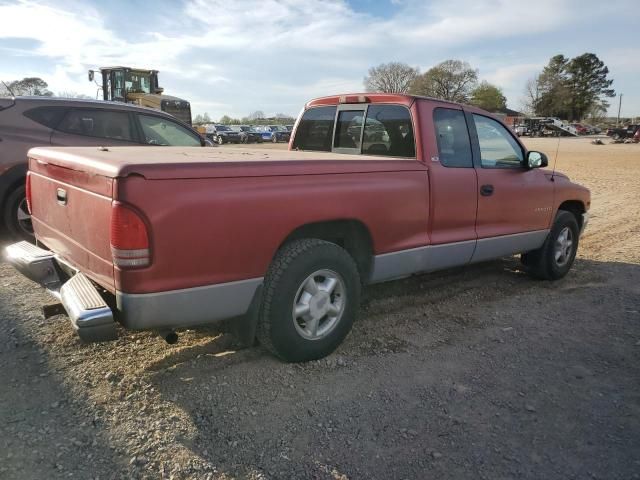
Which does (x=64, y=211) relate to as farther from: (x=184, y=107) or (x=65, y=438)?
(x=184, y=107)

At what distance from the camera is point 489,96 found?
9188 cm

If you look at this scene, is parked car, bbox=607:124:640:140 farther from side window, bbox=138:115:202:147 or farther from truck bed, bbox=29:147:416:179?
truck bed, bbox=29:147:416:179

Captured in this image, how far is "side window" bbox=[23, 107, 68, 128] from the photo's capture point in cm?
625

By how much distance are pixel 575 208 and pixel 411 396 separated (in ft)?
13.1

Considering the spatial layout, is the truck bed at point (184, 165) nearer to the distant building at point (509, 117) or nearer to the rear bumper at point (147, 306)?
the rear bumper at point (147, 306)

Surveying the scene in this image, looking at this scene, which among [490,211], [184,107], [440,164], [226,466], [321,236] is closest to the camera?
[226,466]

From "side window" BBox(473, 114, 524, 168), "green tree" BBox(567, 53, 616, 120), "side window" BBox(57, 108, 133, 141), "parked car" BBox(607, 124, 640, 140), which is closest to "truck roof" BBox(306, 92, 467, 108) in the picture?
"side window" BBox(473, 114, 524, 168)

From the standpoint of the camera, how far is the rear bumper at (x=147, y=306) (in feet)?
8.93

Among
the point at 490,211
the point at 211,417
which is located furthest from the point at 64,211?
the point at 490,211

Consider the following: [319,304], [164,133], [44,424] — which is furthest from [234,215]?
[164,133]

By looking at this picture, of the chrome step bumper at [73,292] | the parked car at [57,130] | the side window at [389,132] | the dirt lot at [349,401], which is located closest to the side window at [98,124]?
the parked car at [57,130]

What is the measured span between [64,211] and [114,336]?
103 cm

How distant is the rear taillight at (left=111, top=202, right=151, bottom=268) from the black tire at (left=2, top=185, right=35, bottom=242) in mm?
4119

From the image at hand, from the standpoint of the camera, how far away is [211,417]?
2.99 metres
